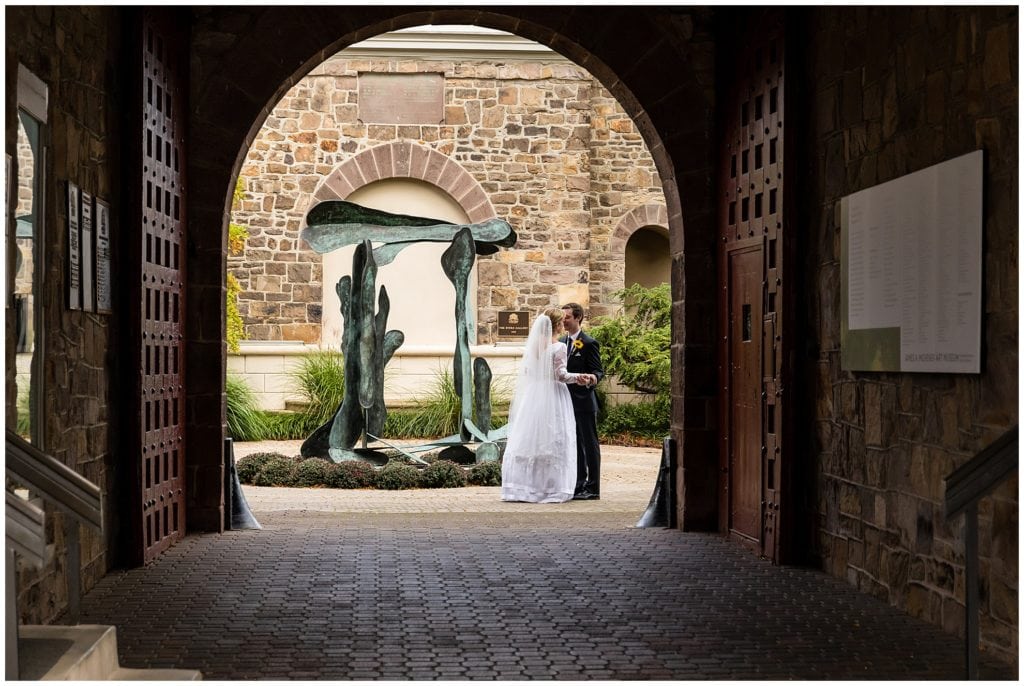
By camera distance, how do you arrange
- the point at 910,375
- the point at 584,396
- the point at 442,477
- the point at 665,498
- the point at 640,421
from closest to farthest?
the point at 910,375, the point at 665,498, the point at 584,396, the point at 442,477, the point at 640,421

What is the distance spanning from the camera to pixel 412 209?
1889cm

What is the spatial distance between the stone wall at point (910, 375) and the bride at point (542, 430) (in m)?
3.58

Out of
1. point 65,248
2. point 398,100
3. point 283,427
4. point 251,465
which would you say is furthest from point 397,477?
point 398,100

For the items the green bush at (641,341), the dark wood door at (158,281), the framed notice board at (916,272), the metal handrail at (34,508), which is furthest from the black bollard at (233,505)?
the green bush at (641,341)

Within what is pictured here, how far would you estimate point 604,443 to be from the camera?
17594 mm

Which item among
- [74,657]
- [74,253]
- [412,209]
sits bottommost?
[74,657]

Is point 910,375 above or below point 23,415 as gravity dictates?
above

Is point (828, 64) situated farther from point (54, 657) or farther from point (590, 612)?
point (54, 657)

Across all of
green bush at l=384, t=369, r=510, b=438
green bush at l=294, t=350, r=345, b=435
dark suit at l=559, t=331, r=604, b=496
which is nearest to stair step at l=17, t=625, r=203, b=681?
dark suit at l=559, t=331, r=604, b=496

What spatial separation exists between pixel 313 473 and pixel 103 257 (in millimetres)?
5617

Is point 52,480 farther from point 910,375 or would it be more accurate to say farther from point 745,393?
point 745,393

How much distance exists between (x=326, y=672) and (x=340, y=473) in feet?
24.8

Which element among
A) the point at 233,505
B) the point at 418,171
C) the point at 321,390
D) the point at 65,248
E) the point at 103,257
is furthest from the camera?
the point at 418,171

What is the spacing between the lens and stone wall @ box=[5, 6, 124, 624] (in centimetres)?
547
